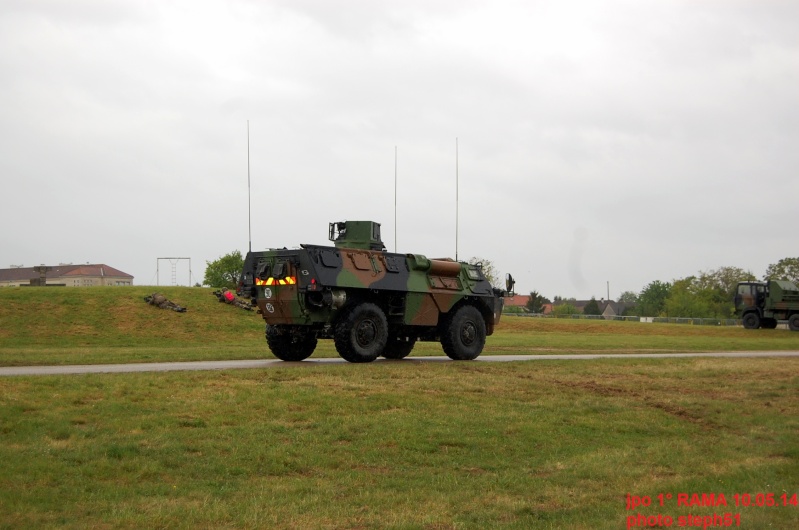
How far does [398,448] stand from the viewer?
39.6 feet

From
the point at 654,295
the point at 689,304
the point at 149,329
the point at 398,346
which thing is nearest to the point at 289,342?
the point at 398,346

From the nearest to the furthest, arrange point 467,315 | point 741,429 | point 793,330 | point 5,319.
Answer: point 741,429, point 467,315, point 5,319, point 793,330

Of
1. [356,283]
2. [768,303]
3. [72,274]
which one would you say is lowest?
[768,303]

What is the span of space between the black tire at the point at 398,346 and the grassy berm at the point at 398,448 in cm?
296

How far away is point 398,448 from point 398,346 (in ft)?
36.8

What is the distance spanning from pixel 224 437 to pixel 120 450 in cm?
149

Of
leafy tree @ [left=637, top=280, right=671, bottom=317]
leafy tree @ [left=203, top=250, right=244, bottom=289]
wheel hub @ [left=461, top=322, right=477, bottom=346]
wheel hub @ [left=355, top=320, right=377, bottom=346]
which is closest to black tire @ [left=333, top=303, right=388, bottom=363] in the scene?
wheel hub @ [left=355, top=320, right=377, bottom=346]

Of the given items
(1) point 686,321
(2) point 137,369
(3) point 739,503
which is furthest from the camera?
(1) point 686,321

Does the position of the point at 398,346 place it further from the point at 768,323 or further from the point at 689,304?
the point at 689,304

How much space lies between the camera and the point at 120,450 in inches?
427

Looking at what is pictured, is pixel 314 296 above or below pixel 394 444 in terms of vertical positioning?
above

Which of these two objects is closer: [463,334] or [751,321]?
[463,334]

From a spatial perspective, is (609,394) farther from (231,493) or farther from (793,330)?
(793,330)

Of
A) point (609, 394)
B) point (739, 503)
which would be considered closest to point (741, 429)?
point (609, 394)
